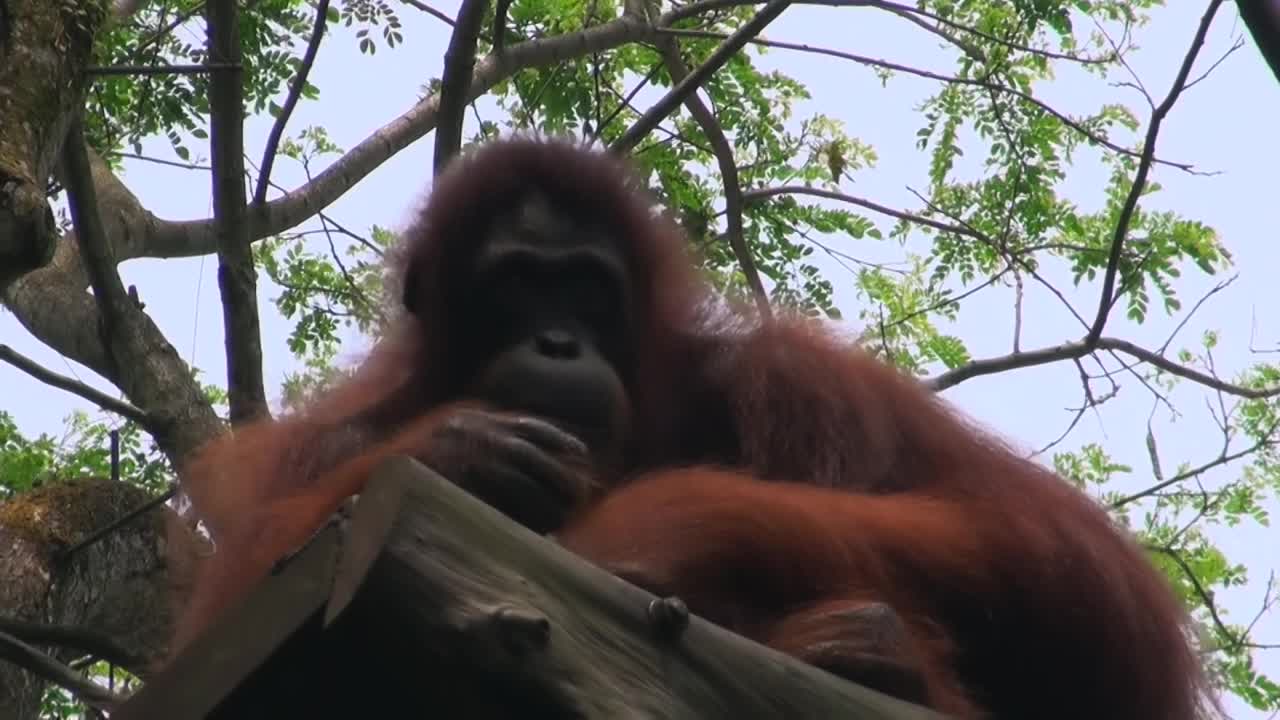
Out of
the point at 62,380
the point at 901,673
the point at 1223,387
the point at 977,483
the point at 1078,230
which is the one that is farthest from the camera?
the point at 1078,230

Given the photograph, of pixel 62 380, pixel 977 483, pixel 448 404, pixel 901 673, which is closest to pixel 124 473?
pixel 62 380

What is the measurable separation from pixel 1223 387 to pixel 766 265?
2.03 metres

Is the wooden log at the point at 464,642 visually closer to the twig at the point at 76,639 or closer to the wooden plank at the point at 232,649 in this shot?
the wooden plank at the point at 232,649

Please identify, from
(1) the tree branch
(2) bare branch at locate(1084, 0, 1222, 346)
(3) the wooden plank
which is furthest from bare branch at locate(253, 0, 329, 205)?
(3) the wooden plank

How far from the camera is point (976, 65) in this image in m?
7.99

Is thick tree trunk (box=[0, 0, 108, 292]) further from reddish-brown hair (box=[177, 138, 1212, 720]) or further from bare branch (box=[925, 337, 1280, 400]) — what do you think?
bare branch (box=[925, 337, 1280, 400])

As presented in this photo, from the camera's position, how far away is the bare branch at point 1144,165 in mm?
3500

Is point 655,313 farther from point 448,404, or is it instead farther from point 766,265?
point 766,265

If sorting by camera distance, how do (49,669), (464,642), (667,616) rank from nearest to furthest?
(464,642), (667,616), (49,669)

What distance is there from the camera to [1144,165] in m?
4.98

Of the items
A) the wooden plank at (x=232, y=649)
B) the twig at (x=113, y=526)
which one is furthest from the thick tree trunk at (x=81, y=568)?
the wooden plank at (x=232, y=649)

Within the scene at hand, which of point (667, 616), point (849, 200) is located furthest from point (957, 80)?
point (667, 616)

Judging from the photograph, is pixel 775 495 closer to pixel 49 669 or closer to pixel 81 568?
→ pixel 49 669

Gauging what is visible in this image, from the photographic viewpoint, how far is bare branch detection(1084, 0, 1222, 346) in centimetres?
350
